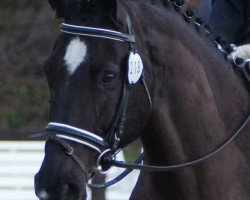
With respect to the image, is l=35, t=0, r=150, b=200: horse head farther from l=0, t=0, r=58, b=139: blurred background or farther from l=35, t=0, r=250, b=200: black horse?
l=0, t=0, r=58, b=139: blurred background

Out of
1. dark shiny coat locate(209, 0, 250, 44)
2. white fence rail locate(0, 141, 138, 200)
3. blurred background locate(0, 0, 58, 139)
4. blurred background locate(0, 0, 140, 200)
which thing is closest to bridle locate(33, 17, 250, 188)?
dark shiny coat locate(209, 0, 250, 44)

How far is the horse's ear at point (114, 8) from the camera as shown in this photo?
14.0 ft

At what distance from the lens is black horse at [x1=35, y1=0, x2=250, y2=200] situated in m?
4.18

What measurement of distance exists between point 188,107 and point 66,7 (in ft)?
2.39

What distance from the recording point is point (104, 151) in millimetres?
4258

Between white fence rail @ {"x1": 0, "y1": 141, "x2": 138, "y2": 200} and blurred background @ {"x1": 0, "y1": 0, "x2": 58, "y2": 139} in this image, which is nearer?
white fence rail @ {"x1": 0, "y1": 141, "x2": 138, "y2": 200}

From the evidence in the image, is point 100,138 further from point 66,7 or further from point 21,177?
point 21,177

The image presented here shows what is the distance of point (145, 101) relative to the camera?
4359 millimetres

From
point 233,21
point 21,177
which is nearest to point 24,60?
point 21,177

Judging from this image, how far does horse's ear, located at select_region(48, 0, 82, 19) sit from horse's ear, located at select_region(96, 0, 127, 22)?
0.10 metres

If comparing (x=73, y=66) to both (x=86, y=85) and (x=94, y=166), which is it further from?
(x=94, y=166)

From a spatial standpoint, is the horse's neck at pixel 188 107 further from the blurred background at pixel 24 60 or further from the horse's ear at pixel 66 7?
the blurred background at pixel 24 60

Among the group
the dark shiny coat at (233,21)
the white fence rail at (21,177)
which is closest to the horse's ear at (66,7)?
Answer: the dark shiny coat at (233,21)

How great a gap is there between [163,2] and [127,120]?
692mm
